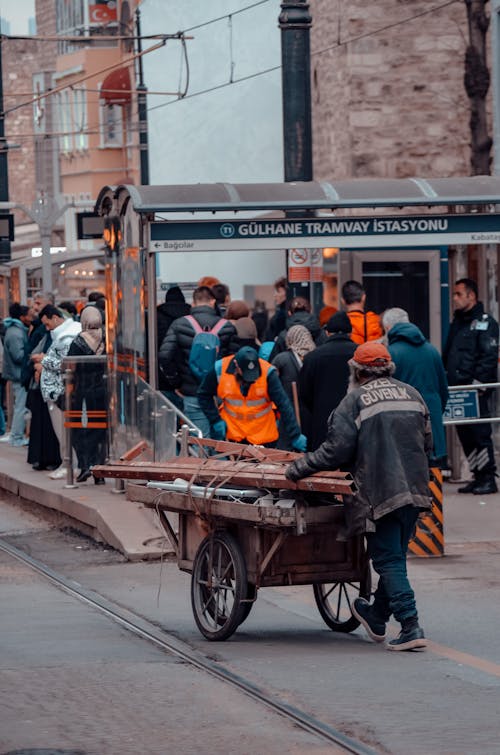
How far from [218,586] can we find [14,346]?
1350cm

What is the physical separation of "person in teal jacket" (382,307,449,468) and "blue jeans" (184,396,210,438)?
7.93ft

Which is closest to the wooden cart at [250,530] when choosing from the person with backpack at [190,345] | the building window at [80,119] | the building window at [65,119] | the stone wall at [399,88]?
the person with backpack at [190,345]

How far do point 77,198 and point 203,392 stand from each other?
39.3m

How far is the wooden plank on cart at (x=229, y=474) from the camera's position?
29.4ft

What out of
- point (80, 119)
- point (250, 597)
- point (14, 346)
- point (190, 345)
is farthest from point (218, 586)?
point (80, 119)

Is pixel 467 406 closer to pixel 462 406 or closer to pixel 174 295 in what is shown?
pixel 462 406

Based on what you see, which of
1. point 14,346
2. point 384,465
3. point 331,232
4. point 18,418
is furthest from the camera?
Result: point 18,418

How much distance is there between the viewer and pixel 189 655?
9.17 meters

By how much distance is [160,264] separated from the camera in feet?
141

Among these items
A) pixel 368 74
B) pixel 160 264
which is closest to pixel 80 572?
pixel 368 74

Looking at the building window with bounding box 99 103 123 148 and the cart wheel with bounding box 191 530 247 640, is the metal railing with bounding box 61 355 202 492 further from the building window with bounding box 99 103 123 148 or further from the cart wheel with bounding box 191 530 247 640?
the building window with bounding box 99 103 123 148

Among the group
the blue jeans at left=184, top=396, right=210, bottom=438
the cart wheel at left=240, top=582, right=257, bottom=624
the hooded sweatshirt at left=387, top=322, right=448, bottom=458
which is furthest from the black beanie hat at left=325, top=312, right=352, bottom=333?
the cart wheel at left=240, top=582, right=257, bottom=624

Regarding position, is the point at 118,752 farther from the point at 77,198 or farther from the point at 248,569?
the point at 77,198

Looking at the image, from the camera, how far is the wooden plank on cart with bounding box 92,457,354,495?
352 inches
